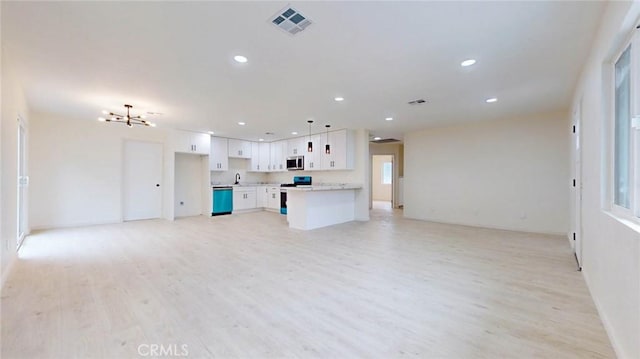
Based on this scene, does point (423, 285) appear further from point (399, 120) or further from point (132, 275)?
point (399, 120)

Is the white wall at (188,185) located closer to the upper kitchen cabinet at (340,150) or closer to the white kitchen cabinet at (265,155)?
the white kitchen cabinet at (265,155)

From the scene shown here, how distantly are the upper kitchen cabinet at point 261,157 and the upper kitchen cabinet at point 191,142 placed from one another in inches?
71.0

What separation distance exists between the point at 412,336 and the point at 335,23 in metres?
2.60

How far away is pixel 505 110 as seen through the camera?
211 inches

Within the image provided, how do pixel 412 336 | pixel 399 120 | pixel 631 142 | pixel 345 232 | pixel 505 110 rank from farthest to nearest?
pixel 399 120
pixel 345 232
pixel 505 110
pixel 412 336
pixel 631 142

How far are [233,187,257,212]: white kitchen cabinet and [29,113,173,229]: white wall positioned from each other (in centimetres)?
295

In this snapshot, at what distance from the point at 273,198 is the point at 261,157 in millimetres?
1623

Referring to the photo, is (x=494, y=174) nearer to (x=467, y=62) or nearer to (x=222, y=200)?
(x=467, y=62)

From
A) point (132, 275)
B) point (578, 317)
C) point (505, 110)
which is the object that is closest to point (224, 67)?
point (132, 275)

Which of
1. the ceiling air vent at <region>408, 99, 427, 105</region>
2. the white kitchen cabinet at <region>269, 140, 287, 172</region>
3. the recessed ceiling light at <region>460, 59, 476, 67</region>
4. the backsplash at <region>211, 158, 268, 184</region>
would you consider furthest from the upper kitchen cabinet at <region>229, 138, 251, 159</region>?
the recessed ceiling light at <region>460, 59, 476, 67</region>

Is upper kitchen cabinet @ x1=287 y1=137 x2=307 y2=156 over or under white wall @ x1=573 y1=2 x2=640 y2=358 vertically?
over

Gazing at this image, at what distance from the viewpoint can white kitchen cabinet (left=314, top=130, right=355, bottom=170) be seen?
722 centimetres

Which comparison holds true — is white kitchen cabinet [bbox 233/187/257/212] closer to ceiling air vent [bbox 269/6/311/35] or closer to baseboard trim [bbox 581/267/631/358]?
ceiling air vent [bbox 269/6/311/35]

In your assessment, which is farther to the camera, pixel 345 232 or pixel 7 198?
pixel 345 232
